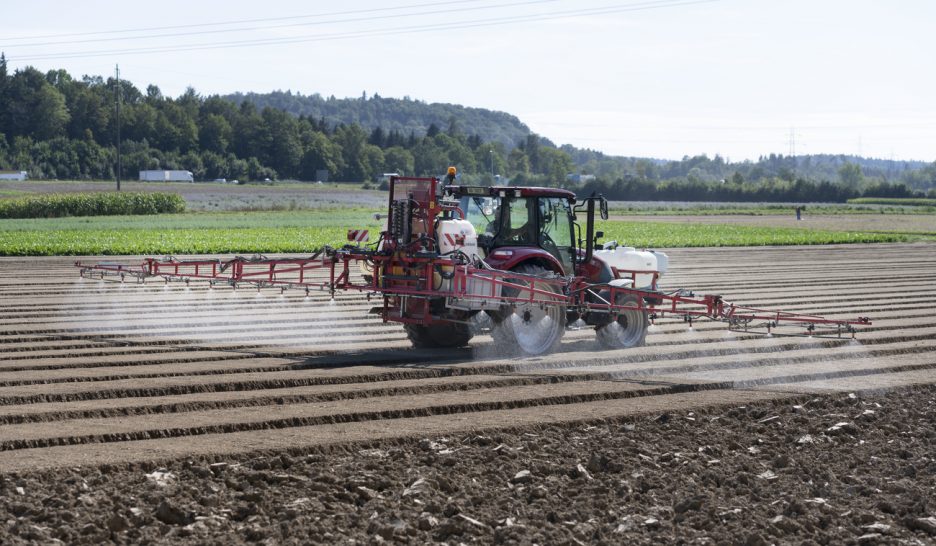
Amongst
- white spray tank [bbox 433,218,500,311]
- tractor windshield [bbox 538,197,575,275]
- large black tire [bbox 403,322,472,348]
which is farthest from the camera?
large black tire [bbox 403,322,472,348]

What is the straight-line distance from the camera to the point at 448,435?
378 inches

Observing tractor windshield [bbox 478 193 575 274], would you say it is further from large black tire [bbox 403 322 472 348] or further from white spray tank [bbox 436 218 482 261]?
large black tire [bbox 403 322 472 348]

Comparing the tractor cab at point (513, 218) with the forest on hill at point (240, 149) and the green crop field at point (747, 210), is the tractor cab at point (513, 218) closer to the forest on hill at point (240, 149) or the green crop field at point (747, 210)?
the green crop field at point (747, 210)

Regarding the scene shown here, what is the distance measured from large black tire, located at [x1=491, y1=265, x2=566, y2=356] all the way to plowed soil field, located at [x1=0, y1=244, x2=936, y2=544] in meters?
0.23

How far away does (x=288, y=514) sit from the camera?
7.26 metres

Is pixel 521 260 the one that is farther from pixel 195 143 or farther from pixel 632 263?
pixel 195 143

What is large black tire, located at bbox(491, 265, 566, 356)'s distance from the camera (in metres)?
13.7

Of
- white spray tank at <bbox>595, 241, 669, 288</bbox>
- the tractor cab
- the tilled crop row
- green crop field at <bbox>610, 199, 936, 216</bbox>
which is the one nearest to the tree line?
green crop field at <bbox>610, 199, 936, 216</bbox>

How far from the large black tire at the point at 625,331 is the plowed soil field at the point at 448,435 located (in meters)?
0.28

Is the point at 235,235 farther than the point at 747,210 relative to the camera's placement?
No

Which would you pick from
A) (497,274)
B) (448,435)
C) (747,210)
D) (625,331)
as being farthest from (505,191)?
(747,210)

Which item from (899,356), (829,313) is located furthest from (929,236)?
(899,356)

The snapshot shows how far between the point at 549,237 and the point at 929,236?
41948mm

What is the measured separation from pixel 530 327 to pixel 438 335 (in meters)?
1.14
